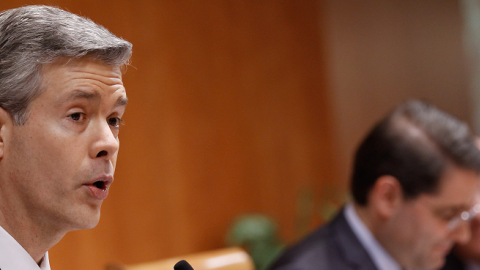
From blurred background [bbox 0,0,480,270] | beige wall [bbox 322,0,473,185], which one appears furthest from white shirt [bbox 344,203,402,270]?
beige wall [bbox 322,0,473,185]

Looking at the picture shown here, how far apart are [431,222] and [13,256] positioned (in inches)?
72.2

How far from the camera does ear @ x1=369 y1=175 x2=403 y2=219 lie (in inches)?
89.7

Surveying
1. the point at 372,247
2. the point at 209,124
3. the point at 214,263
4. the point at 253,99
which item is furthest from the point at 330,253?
the point at 253,99

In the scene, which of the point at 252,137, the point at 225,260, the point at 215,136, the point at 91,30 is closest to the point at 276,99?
the point at 252,137

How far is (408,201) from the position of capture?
7.43 feet

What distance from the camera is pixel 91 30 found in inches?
A: 34.8

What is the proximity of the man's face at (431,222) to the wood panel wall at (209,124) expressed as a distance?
5.17 feet

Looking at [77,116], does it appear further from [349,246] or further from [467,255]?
[467,255]

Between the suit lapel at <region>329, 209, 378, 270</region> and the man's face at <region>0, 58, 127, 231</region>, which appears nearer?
the man's face at <region>0, 58, 127, 231</region>

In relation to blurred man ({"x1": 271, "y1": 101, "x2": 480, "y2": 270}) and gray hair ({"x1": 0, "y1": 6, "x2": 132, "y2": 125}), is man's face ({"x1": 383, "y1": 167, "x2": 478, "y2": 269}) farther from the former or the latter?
gray hair ({"x1": 0, "y1": 6, "x2": 132, "y2": 125})

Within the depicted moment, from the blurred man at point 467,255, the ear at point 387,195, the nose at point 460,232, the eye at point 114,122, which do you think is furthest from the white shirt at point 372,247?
the eye at point 114,122

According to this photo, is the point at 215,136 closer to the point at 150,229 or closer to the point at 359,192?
the point at 150,229

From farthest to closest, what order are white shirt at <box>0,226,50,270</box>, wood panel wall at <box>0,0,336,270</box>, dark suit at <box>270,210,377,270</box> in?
1. wood panel wall at <box>0,0,336,270</box>
2. dark suit at <box>270,210,377,270</box>
3. white shirt at <box>0,226,50,270</box>

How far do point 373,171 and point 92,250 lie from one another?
Answer: 1633 mm
